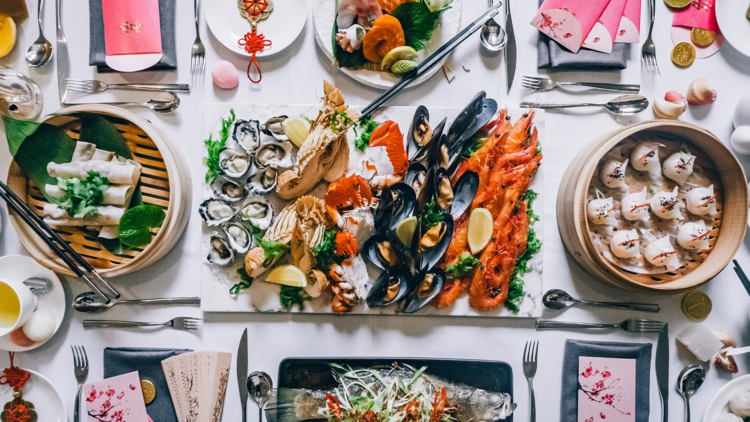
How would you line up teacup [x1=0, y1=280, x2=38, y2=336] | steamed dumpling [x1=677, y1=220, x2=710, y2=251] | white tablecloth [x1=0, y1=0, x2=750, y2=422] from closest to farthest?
teacup [x1=0, y1=280, x2=38, y2=336]
steamed dumpling [x1=677, y1=220, x2=710, y2=251]
white tablecloth [x1=0, y1=0, x2=750, y2=422]

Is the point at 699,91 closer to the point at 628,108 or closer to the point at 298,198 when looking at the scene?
the point at 628,108

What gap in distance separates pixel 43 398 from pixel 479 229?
2008 mm

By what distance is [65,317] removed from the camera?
1.73 metres

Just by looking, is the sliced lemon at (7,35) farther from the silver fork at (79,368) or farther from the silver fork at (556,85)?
the silver fork at (556,85)

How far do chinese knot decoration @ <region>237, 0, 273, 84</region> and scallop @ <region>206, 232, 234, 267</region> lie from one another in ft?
2.54

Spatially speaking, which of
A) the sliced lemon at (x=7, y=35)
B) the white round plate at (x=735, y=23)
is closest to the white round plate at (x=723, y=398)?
the white round plate at (x=735, y=23)

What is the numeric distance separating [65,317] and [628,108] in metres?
2.69

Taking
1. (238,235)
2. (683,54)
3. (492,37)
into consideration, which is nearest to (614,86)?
(683,54)

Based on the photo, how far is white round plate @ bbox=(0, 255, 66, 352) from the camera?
64.6 inches

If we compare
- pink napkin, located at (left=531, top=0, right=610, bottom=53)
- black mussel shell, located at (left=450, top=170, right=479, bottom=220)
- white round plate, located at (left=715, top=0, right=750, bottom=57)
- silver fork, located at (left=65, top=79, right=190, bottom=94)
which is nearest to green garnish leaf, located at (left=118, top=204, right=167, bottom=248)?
silver fork, located at (left=65, top=79, right=190, bottom=94)

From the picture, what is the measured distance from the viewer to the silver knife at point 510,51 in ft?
5.90

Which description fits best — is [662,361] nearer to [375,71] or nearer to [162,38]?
[375,71]

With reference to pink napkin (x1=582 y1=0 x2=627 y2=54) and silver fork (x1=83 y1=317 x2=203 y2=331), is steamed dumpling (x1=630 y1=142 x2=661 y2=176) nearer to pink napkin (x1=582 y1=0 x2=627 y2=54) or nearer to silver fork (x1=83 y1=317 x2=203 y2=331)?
pink napkin (x1=582 y1=0 x2=627 y2=54)

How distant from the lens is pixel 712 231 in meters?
1.69
